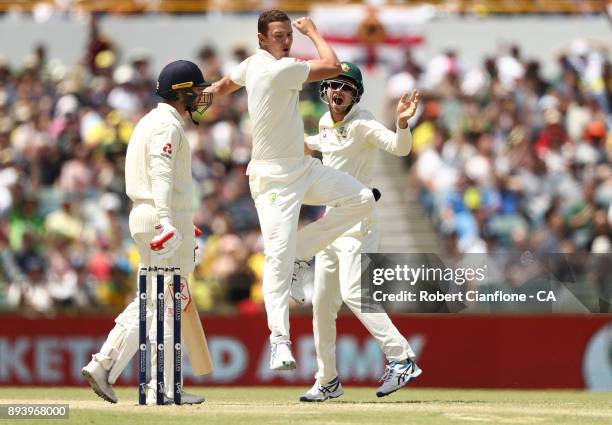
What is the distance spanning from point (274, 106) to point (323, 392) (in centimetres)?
223

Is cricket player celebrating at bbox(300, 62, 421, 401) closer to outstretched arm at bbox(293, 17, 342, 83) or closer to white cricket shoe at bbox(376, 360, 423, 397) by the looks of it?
white cricket shoe at bbox(376, 360, 423, 397)

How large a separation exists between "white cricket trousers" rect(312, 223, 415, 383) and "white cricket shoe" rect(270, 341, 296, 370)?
1068 mm

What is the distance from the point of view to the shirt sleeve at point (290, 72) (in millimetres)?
10078

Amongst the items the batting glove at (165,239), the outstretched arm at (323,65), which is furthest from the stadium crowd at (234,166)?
the batting glove at (165,239)

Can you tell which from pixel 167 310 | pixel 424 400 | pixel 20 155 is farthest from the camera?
pixel 20 155

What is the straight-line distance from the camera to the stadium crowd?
659 inches

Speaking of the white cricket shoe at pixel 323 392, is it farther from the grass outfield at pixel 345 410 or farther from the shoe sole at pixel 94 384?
the shoe sole at pixel 94 384

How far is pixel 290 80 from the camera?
10.1 m

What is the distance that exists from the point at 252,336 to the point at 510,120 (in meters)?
5.73

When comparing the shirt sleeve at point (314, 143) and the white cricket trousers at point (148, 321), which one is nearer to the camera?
the white cricket trousers at point (148, 321)

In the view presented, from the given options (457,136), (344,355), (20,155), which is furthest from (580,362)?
(20,155)

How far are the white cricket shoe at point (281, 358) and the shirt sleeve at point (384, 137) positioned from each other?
5.66 feet

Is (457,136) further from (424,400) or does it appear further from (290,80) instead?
(290,80)

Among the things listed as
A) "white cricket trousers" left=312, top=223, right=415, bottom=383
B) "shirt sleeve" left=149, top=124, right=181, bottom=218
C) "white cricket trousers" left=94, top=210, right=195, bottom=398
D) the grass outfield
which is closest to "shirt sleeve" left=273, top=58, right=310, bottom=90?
"shirt sleeve" left=149, top=124, right=181, bottom=218
